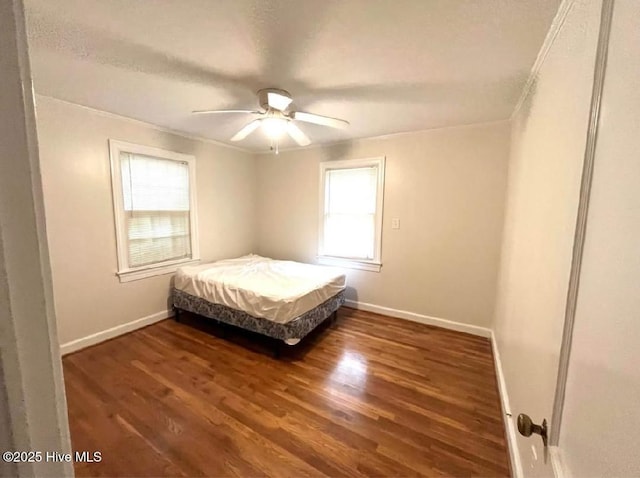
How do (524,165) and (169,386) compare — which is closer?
(524,165)

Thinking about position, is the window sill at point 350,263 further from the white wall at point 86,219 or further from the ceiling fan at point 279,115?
the white wall at point 86,219

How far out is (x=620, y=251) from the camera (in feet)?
1.77

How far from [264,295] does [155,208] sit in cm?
180

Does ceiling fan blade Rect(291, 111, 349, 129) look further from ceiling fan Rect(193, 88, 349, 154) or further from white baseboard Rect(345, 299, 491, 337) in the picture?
white baseboard Rect(345, 299, 491, 337)

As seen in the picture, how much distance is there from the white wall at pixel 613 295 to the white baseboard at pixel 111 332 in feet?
11.6

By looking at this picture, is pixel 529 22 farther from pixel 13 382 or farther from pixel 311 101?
pixel 13 382

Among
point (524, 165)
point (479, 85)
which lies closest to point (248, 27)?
point (479, 85)

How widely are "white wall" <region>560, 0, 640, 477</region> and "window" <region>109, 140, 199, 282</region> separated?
3.53 m

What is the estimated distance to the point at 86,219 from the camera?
2.57 metres

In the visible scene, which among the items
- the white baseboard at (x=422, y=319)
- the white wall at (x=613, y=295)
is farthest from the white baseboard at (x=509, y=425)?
the white wall at (x=613, y=295)

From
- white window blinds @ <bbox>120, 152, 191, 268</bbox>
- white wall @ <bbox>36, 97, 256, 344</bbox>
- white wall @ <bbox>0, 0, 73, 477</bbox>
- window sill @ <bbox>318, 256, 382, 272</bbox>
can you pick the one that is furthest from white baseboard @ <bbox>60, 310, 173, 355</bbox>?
white wall @ <bbox>0, 0, 73, 477</bbox>

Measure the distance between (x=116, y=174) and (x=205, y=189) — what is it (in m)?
1.05

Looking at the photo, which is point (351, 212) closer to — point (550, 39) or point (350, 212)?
point (350, 212)

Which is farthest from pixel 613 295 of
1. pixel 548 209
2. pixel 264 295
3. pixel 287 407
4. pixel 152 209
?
pixel 152 209
